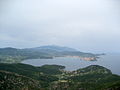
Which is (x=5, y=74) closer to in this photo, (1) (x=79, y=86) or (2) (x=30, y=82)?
(2) (x=30, y=82)

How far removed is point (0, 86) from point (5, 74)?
29.1 meters

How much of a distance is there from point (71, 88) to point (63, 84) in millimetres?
17410

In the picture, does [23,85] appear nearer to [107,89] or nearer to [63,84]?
[63,84]

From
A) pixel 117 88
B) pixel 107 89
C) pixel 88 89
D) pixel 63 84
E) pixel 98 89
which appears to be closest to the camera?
pixel 117 88

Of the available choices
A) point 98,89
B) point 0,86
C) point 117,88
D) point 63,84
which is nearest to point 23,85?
point 0,86

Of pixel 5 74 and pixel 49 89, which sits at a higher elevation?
pixel 5 74

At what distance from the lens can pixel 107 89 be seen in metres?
121

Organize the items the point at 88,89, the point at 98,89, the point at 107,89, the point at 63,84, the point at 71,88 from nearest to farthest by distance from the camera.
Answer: the point at 107,89 → the point at 98,89 → the point at 88,89 → the point at 71,88 → the point at 63,84

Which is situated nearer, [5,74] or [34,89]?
[34,89]

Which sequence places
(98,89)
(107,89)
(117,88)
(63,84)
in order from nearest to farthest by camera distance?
(117,88) → (107,89) → (98,89) → (63,84)

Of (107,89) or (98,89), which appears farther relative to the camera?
(98,89)

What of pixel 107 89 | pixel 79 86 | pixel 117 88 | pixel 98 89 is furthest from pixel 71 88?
pixel 117 88

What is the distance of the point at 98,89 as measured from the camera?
132 metres

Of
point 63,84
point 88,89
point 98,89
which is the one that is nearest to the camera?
point 98,89
